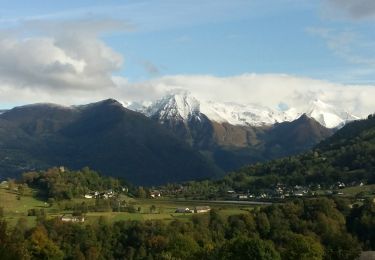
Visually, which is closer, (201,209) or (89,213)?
(89,213)

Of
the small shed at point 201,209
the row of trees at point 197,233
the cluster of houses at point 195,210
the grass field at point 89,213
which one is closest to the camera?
the row of trees at point 197,233

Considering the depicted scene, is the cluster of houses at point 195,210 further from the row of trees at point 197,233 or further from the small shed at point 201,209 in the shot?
the row of trees at point 197,233

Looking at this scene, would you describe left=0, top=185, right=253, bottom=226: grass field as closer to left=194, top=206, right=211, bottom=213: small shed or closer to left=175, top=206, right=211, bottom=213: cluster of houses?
left=175, top=206, right=211, bottom=213: cluster of houses

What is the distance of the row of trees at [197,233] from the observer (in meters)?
129

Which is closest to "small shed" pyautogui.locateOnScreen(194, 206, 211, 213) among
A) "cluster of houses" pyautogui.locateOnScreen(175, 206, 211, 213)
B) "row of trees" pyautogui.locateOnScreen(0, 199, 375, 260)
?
"cluster of houses" pyautogui.locateOnScreen(175, 206, 211, 213)

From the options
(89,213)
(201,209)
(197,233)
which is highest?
(89,213)

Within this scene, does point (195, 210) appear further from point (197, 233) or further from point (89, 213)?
point (197, 233)

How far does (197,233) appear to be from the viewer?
145625 mm

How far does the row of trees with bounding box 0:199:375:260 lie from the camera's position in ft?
423

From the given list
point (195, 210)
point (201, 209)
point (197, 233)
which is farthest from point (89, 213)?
point (197, 233)

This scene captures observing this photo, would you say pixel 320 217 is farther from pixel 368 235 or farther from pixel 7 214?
pixel 7 214

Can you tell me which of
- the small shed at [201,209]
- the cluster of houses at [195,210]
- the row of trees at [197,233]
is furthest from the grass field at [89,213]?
the row of trees at [197,233]

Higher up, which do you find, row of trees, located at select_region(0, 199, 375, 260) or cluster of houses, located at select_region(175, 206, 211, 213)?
cluster of houses, located at select_region(175, 206, 211, 213)

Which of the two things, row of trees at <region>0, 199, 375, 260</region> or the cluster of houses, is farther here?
the cluster of houses
